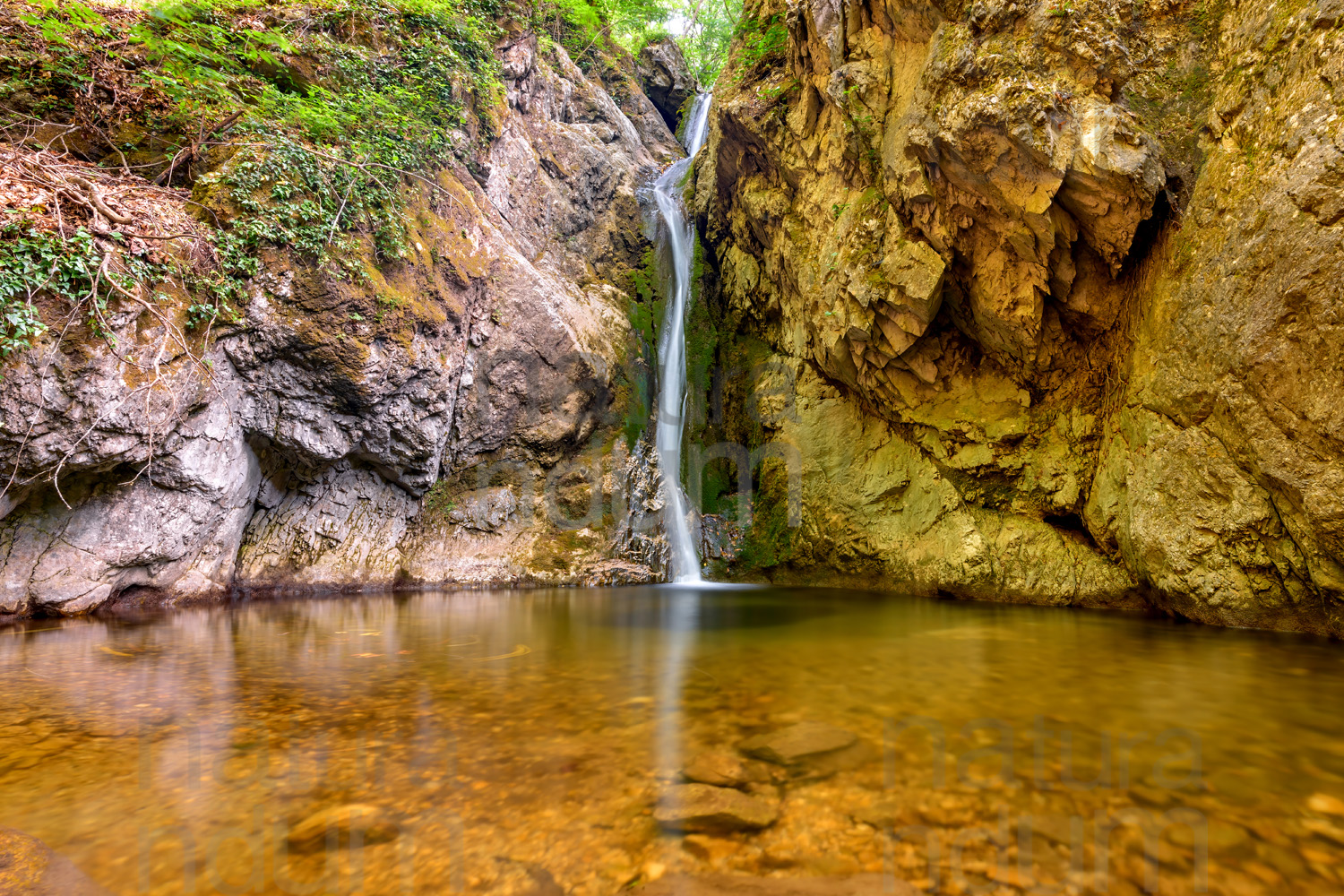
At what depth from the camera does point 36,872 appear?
69.1 inches

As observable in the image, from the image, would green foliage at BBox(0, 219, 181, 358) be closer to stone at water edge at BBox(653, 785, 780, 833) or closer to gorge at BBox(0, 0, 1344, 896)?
gorge at BBox(0, 0, 1344, 896)

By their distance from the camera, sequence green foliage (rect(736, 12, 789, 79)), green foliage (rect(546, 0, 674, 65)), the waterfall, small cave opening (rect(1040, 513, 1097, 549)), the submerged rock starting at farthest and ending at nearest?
green foliage (rect(546, 0, 674, 65)), the waterfall, green foliage (rect(736, 12, 789, 79)), small cave opening (rect(1040, 513, 1097, 549)), the submerged rock

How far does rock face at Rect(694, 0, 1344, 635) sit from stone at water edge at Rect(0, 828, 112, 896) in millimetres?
7651

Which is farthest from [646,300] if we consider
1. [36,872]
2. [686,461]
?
[36,872]

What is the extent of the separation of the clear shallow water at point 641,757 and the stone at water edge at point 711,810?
2.6 inches

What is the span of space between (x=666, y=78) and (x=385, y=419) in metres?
17.0

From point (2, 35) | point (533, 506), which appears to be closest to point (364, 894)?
point (533, 506)

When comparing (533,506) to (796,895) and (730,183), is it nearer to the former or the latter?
(730,183)

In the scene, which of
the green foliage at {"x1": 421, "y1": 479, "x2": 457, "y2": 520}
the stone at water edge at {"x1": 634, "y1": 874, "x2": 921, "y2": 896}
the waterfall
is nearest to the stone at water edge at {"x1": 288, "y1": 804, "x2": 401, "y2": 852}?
the stone at water edge at {"x1": 634, "y1": 874, "x2": 921, "y2": 896}

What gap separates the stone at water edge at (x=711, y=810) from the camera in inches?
81.0

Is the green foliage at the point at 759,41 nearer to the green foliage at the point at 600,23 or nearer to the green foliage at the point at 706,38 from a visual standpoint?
the green foliage at the point at 600,23

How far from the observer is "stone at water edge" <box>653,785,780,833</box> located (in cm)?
206

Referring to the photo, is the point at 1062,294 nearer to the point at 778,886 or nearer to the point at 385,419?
the point at 778,886

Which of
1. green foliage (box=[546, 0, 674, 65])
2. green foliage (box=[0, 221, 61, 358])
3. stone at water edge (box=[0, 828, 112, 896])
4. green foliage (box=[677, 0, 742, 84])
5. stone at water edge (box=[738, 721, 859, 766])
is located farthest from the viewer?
green foliage (box=[677, 0, 742, 84])
